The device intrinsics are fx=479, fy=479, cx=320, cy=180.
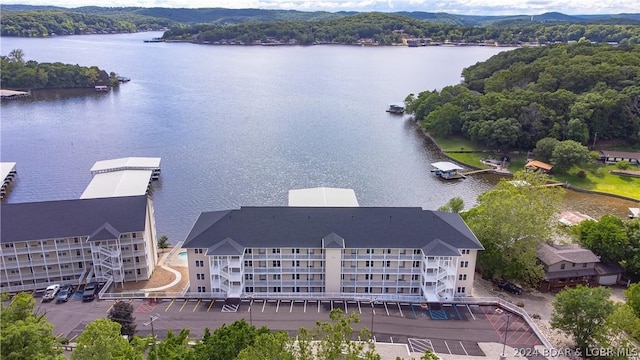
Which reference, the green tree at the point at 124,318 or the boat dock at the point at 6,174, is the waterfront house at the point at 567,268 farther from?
the boat dock at the point at 6,174

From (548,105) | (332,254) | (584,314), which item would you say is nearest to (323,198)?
(332,254)

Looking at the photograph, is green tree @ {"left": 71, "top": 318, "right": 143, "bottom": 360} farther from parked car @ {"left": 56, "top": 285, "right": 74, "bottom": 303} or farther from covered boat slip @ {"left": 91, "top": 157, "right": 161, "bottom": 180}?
covered boat slip @ {"left": 91, "top": 157, "right": 161, "bottom": 180}

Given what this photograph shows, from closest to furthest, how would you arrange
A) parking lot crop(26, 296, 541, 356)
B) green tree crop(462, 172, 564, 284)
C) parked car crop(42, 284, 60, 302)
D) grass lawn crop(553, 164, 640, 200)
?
parking lot crop(26, 296, 541, 356), parked car crop(42, 284, 60, 302), green tree crop(462, 172, 564, 284), grass lawn crop(553, 164, 640, 200)

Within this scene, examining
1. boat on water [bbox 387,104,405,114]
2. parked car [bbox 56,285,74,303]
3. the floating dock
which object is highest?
boat on water [bbox 387,104,405,114]

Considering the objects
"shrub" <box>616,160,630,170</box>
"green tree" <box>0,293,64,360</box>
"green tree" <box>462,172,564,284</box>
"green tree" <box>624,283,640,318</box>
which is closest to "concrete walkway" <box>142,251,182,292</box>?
"green tree" <box>0,293,64,360</box>

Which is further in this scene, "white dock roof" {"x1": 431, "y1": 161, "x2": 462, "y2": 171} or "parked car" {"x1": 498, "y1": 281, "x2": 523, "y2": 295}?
"white dock roof" {"x1": 431, "y1": 161, "x2": 462, "y2": 171}

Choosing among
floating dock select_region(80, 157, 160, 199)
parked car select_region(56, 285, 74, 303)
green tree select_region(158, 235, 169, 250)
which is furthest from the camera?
floating dock select_region(80, 157, 160, 199)

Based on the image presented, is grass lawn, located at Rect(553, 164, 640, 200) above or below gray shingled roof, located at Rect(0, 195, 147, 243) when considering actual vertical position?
below
